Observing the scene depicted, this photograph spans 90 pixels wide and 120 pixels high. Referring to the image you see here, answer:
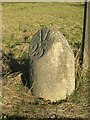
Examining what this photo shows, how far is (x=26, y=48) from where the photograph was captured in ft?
26.4

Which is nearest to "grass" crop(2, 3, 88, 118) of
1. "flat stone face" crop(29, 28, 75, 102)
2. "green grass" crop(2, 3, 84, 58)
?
"green grass" crop(2, 3, 84, 58)

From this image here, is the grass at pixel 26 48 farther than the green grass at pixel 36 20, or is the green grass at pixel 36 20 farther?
the green grass at pixel 36 20

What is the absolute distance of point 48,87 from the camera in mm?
5586

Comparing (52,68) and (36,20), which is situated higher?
(52,68)

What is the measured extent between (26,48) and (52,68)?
8.55ft

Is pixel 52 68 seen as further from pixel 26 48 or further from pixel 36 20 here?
pixel 36 20

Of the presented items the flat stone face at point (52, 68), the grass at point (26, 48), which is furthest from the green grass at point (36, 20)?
the flat stone face at point (52, 68)

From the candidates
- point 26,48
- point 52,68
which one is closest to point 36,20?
point 26,48

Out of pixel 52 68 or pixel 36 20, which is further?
pixel 36 20

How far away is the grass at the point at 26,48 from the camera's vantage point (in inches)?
215

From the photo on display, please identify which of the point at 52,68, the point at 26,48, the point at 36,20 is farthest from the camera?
the point at 36,20

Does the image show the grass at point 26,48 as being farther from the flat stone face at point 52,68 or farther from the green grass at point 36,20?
the flat stone face at point 52,68

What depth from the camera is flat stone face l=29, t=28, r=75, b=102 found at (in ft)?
18.1

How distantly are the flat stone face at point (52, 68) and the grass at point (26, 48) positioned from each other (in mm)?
161
